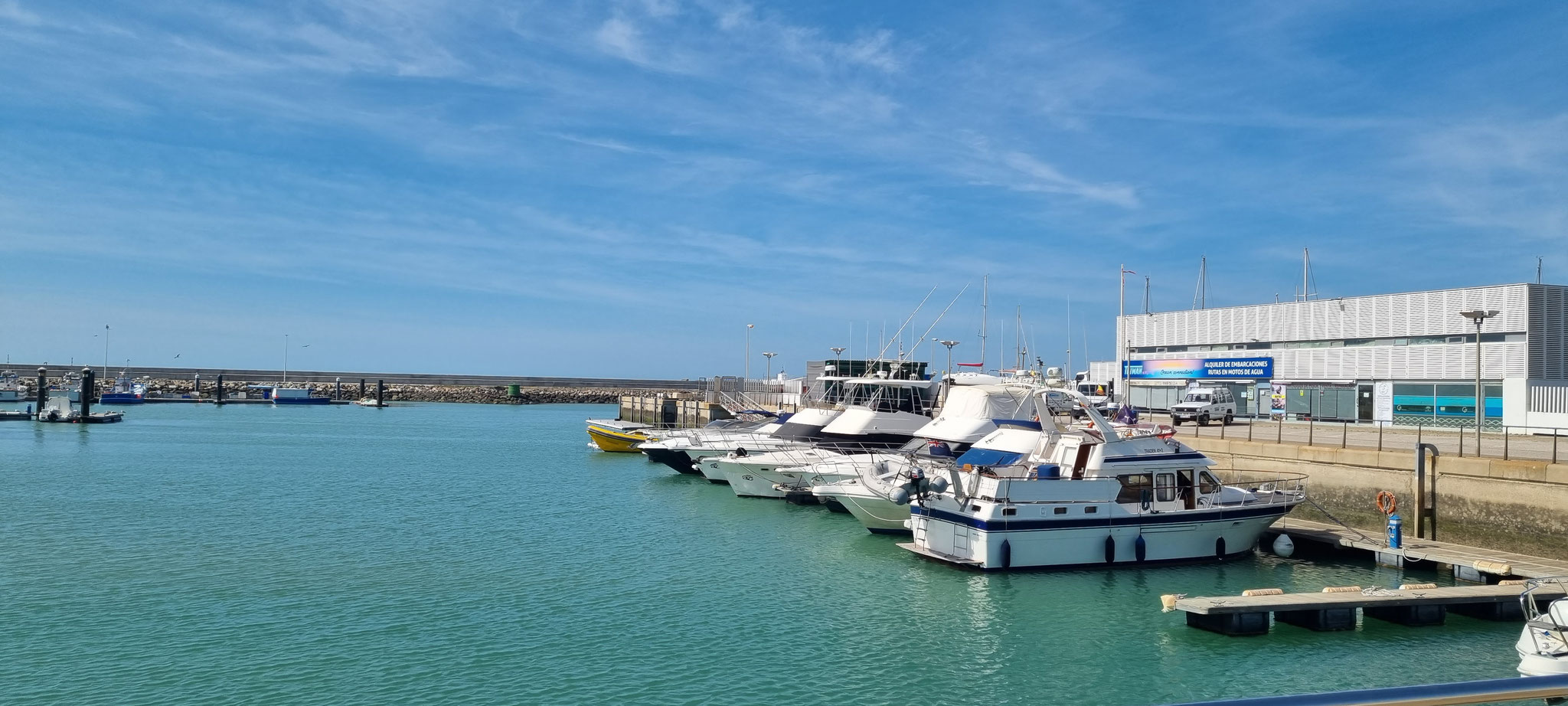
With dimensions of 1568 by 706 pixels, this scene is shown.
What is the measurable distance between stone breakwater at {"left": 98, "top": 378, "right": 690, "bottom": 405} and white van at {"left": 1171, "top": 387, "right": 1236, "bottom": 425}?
97106mm

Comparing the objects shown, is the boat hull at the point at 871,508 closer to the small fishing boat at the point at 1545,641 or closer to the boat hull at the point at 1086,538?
the boat hull at the point at 1086,538

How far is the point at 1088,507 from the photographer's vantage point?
23078 mm

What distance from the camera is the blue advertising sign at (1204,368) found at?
A: 185 ft

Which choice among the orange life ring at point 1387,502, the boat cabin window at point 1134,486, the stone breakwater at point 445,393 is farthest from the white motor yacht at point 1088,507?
the stone breakwater at point 445,393

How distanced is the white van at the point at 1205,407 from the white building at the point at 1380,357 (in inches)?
139

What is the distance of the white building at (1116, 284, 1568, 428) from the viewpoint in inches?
1740

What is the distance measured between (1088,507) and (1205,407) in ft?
84.7

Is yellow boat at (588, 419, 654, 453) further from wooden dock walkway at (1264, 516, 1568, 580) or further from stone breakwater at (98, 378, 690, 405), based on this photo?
stone breakwater at (98, 378, 690, 405)

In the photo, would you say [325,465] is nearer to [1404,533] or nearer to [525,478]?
[525,478]

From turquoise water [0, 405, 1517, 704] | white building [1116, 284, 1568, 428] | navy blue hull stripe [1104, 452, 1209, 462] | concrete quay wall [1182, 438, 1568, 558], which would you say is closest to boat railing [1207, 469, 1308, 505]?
concrete quay wall [1182, 438, 1568, 558]

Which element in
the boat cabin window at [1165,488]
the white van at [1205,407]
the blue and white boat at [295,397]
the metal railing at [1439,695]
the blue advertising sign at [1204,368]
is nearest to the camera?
the metal railing at [1439,695]

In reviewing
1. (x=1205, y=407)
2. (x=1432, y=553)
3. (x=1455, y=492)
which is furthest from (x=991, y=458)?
(x=1205, y=407)

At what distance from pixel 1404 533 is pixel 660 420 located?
183 feet

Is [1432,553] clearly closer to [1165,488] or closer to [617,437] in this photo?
[1165,488]
